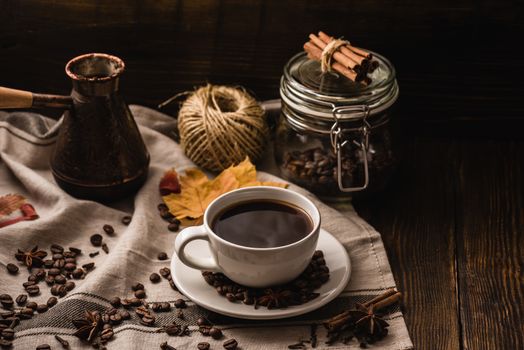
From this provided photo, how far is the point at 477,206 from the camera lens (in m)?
1.71

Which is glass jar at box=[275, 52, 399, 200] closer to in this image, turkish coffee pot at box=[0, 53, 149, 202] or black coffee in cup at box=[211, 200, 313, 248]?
black coffee in cup at box=[211, 200, 313, 248]

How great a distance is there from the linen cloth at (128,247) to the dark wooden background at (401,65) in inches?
5.1

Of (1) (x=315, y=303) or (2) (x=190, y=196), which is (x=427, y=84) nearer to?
(2) (x=190, y=196)

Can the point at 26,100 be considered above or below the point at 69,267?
above

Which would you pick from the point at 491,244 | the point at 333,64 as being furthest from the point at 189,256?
the point at 491,244

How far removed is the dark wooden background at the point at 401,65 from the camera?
1709 mm

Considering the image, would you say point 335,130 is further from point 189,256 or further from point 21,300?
Answer: point 21,300

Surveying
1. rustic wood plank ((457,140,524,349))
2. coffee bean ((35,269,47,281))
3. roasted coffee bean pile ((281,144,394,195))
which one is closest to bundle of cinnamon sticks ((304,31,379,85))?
roasted coffee bean pile ((281,144,394,195))

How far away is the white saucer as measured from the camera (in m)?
1.33

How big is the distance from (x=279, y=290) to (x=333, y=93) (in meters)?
0.47

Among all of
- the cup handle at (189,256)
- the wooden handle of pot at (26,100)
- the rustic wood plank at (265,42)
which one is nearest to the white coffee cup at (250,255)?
the cup handle at (189,256)

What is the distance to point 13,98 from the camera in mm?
1529

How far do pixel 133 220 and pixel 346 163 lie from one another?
18.8 inches

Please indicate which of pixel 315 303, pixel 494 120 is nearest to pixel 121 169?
pixel 315 303
